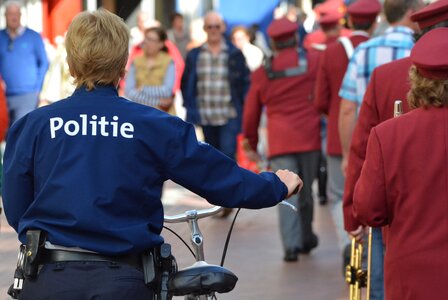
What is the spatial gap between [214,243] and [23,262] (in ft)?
13.7

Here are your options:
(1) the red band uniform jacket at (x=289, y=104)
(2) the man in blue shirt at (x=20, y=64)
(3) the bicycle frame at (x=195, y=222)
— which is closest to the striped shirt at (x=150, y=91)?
(2) the man in blue shirt at (x=20, y=64)

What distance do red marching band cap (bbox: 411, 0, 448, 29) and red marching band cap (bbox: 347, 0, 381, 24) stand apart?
3.72 meters

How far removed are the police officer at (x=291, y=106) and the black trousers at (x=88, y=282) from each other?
6.52m

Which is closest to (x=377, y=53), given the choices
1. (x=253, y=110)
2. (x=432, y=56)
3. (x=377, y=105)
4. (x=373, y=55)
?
(x=373, y=55)

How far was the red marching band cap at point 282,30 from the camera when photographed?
A: 430 inches

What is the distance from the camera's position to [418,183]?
16.3 ft

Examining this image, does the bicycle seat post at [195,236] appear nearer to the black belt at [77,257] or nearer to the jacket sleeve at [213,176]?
the jacket sleeve at [213,176]

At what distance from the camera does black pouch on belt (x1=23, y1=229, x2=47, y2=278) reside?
14.2 ft

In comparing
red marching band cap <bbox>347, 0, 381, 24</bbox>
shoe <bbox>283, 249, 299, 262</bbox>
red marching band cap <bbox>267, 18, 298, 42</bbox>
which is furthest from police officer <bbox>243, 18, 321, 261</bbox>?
red marching band cap <bbox>347, 0, 381, 24</bbox>

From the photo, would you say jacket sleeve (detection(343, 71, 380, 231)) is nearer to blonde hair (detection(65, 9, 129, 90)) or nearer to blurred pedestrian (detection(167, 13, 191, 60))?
blonde hair (detection(65, 9, 129, 90))

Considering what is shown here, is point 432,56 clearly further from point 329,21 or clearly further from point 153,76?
point 153,76

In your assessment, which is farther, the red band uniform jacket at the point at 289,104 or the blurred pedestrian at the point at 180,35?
the blurred pedestrian at the point at 180,35

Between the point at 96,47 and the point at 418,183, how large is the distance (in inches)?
51.5

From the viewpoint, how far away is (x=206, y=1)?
112 feet
